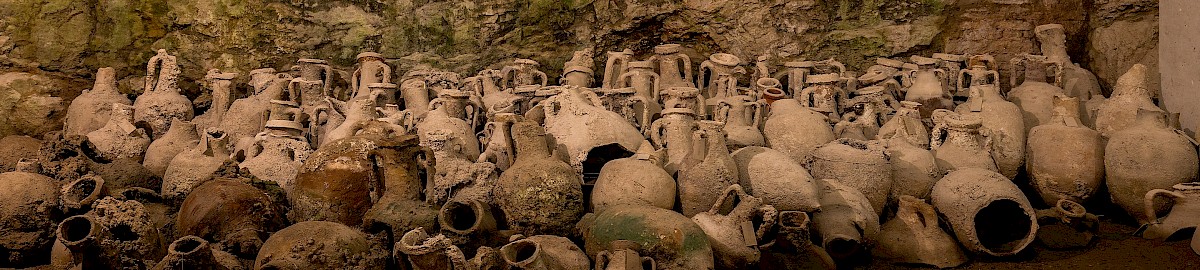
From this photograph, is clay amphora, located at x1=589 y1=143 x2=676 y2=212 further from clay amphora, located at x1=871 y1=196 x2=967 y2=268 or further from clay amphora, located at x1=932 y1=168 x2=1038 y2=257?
clay amphora, located at x1=932 y1=168 x2=1038 y2=257

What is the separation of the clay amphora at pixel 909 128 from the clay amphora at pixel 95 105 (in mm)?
4719

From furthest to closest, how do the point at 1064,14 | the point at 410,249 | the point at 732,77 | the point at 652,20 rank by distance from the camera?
1. the point at 652,20
2. the point at 1064,14
3. the point at 732,77
4. the point at 410,249

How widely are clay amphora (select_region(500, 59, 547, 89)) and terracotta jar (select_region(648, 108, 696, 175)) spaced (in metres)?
1.66

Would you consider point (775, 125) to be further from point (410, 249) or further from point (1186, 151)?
point (410, 249)

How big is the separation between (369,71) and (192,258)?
332 cm

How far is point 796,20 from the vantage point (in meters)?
7.42

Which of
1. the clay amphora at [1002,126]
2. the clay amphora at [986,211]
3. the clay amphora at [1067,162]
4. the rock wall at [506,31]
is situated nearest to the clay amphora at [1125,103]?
the clay amphora at [1067,162]

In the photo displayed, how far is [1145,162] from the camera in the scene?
5023 mm

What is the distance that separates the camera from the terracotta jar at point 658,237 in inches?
157

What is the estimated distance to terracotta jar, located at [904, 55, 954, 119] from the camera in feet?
20.4

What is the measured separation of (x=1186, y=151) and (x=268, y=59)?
5859 millimetres

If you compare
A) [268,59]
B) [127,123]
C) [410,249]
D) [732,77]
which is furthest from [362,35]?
[410,249]

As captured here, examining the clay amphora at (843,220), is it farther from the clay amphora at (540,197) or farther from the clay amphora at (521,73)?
the clay amphora at (521,73)

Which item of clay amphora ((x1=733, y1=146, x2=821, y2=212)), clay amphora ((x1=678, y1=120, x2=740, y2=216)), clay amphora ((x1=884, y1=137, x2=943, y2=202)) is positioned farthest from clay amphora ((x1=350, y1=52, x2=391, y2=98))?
clay amphora ((x1=884, y1=137, x2=943, y2=202))
